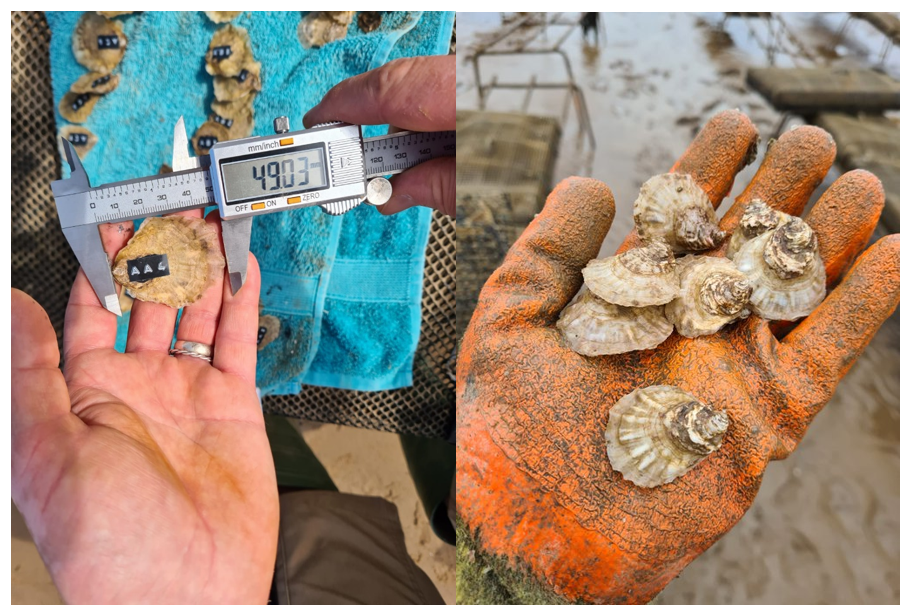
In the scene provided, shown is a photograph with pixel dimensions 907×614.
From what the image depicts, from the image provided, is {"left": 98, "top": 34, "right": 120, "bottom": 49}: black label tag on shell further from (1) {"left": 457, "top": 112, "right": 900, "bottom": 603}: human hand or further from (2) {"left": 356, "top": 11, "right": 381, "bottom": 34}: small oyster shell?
(1) {"left": 457, "top": 112, "right": 900, "bottom": 603}: human hand

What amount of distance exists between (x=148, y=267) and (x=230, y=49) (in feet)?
1.22

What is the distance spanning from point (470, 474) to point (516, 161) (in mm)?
577

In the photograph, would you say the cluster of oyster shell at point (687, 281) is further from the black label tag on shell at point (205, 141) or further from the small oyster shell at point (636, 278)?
the black label tag on shell at point (205, 141)

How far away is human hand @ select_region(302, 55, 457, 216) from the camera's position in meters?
0.65

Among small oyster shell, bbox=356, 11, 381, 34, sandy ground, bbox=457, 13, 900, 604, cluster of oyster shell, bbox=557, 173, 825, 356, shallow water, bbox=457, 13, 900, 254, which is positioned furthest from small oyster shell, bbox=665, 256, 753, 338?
small oyster shell, bbox=356, 11, 381, 34

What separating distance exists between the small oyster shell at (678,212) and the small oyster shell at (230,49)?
61 centimetres

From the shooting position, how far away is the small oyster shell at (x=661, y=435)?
0.61m

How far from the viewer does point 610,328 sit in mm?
668

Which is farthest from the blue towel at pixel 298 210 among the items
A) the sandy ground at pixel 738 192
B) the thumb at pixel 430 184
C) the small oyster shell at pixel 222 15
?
the sandy ground at pixel 738 192

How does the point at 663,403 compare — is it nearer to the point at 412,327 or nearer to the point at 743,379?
the point at 743,379

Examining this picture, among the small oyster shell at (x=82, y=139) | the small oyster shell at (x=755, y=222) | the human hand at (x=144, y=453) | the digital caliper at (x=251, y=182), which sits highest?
the digital caliper at (x=251, y=182)

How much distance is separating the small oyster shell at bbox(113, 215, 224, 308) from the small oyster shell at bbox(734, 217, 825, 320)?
656 millimetres

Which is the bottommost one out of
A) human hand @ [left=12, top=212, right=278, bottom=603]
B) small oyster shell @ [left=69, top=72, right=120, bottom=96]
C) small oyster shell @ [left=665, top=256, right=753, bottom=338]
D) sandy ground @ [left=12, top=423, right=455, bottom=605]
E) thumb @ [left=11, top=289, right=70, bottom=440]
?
sandy ground @ [left=12, top=423, right=455, bottom=605]
